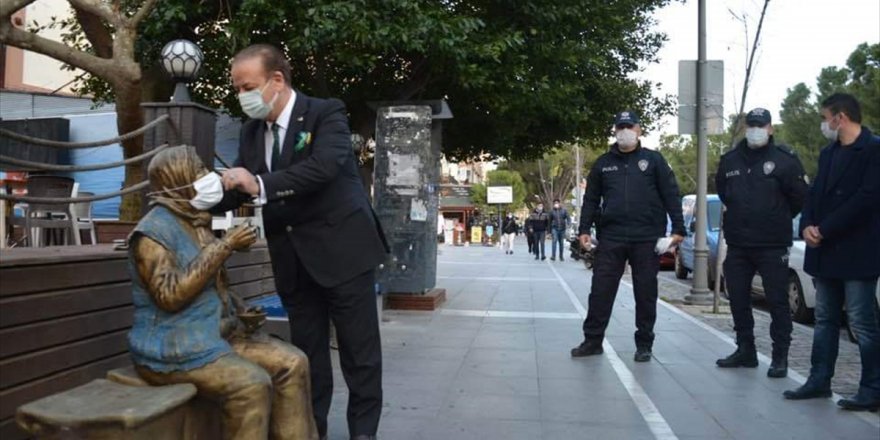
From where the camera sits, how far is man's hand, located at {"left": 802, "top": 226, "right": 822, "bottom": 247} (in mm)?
4556

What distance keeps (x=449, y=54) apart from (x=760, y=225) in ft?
14.7

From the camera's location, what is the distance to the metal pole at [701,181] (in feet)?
34.7

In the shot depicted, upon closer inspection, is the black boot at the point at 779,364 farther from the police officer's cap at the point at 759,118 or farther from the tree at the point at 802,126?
the tree at the point at 802,126

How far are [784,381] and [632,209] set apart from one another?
5.47ft

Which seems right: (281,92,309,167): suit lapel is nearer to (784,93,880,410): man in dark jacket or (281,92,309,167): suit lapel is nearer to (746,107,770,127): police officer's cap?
(784,93,880,410): man in dark jacket

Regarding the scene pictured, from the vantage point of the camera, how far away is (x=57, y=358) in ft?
9.70

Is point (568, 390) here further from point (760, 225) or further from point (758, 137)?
point (758, 137)

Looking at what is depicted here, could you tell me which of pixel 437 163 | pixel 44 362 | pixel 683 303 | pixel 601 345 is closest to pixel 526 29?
pixel 437 163

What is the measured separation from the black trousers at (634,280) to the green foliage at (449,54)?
11.7ft

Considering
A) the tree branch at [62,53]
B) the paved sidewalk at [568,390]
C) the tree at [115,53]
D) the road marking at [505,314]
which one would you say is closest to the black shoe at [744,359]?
the paved sidewalk at [568,390]

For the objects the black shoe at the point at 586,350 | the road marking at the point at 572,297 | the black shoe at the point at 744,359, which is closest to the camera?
the black shoe at the point at 744,359

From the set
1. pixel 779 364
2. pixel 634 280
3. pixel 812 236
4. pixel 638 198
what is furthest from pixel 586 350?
A: pixel 812 236

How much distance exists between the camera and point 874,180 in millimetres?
4316

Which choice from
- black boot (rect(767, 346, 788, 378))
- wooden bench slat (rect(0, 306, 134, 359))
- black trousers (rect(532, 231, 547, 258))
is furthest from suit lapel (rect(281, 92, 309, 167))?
black trousers (rect(532, 231, 547, 258))
